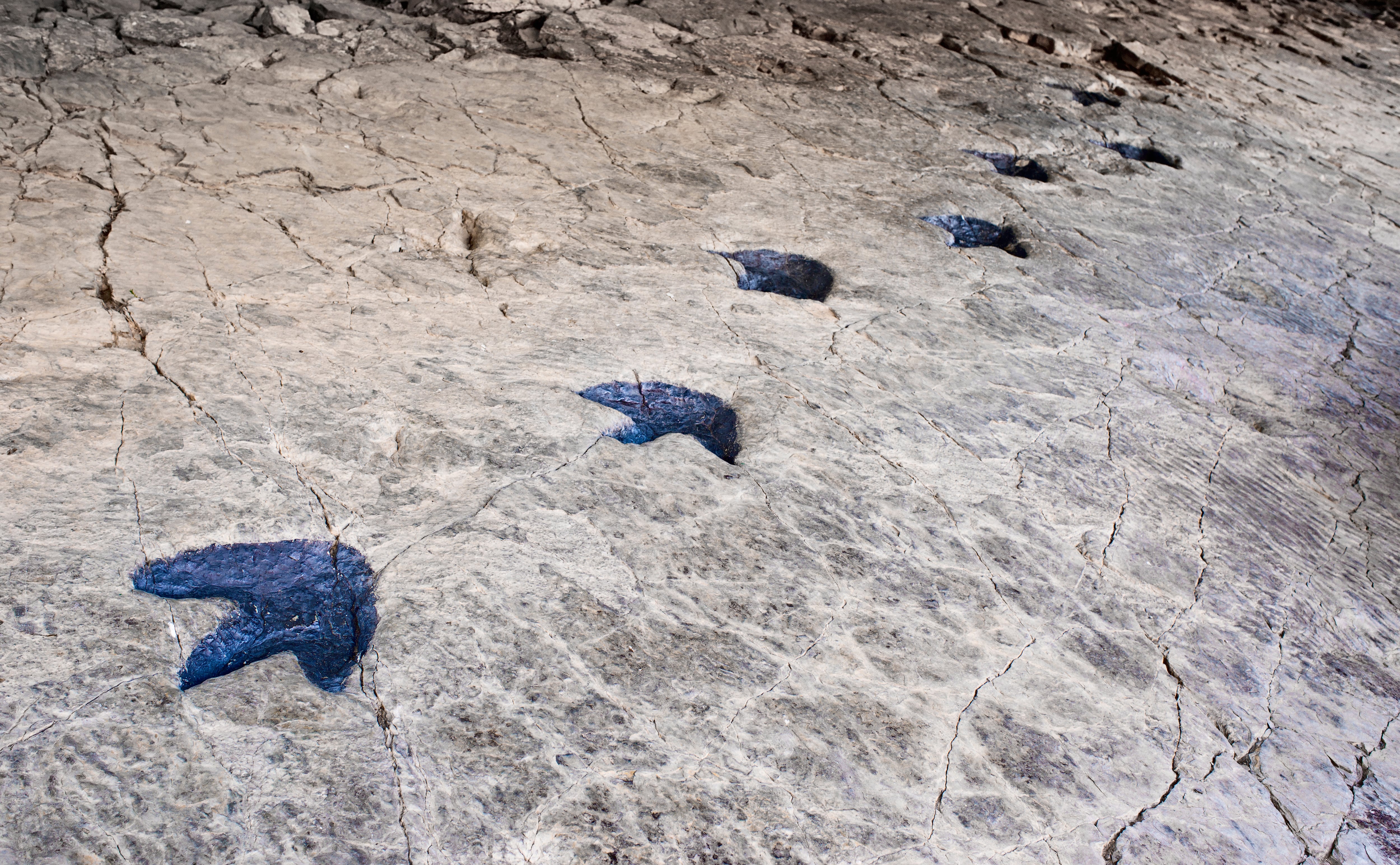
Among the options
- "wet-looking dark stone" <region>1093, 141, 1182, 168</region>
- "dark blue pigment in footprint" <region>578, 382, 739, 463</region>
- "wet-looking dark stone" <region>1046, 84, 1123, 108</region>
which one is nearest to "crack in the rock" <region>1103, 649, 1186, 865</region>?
"dark blue pigment in footprint" <region>578, 382, 739, 463</region>

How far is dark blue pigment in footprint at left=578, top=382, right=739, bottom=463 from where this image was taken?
219 centimetres

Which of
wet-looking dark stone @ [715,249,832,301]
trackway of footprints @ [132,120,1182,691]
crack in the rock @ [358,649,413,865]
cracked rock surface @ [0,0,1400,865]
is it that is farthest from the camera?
wet-looking dark stone @ [715,249,832,301]

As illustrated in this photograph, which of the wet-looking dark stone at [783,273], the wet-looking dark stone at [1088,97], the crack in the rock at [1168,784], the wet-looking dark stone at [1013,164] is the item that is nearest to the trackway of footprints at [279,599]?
the crack in the rock at [1168,784]

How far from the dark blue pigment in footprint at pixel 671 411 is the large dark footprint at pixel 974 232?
4.67ft

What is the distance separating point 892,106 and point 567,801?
357cm

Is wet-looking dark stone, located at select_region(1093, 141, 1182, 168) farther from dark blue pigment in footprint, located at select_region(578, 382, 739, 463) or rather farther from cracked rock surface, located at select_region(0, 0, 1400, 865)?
dark blue pigment in footprint, located at select_region(578, 382, 739, 463)

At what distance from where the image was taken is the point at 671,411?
88.7 inches

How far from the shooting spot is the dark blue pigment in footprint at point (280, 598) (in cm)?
156

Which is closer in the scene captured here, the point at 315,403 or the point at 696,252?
the point at 315,403

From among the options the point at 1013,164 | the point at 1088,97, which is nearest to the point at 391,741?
the point at 1013,164

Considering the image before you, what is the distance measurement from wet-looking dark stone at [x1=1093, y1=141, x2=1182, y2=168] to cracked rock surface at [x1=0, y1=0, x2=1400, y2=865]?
0.20 metres

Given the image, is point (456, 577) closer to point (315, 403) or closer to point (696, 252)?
point (315, 403)

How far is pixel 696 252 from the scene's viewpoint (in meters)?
2.83

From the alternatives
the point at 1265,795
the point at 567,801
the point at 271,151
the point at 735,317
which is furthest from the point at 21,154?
the point at 1265,795
